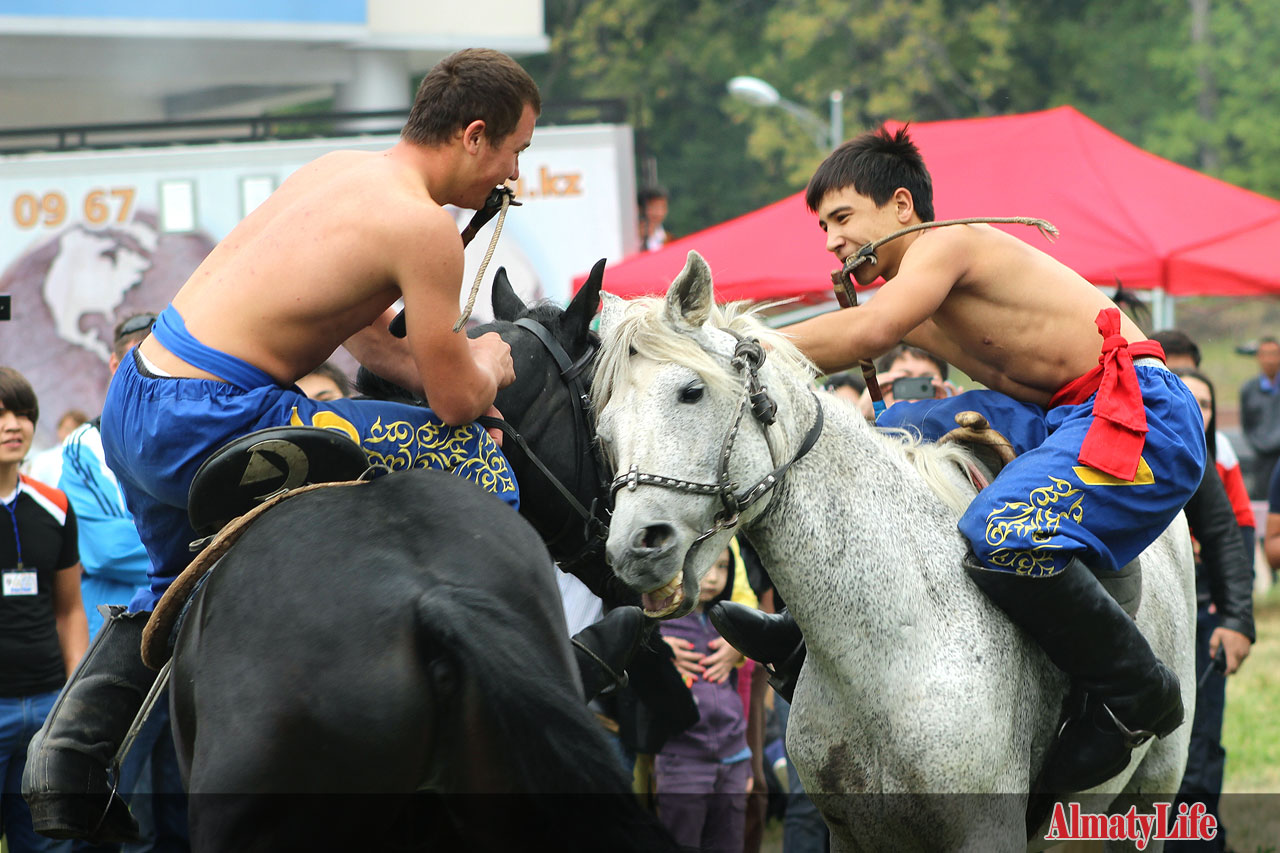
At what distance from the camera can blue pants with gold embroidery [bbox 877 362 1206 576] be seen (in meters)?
3.37

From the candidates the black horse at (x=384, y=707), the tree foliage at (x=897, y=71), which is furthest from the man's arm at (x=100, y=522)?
the tree foliage at (x=897, y=71)

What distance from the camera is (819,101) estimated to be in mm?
34188

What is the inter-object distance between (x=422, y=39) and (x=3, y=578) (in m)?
13.7

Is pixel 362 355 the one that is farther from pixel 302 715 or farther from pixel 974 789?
pixel 974 789

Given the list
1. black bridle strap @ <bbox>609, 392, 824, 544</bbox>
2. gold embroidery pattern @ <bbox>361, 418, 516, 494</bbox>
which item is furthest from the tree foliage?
gold embroidery pattern @ <bbox>361, 418, 516, 494</bbox>

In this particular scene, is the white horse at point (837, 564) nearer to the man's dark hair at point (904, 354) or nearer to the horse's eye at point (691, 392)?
the horse's eye at point (691, 392)

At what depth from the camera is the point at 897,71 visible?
31.8 m

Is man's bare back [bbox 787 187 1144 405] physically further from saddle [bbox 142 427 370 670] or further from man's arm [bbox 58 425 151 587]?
man's arm [bbox 58 425 151 587]

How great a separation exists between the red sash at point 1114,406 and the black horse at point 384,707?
169 centimetres

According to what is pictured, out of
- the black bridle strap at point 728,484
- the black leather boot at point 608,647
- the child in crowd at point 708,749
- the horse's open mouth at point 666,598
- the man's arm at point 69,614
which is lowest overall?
the child in crowd at point 708,749

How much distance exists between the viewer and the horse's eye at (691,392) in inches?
125

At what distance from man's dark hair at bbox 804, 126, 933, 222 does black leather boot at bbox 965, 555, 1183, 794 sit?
3.67 ft

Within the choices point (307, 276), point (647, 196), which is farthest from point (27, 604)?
point (647, 196)

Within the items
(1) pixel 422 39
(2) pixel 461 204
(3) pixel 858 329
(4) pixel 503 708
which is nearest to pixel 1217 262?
(3) pixel 858 329
